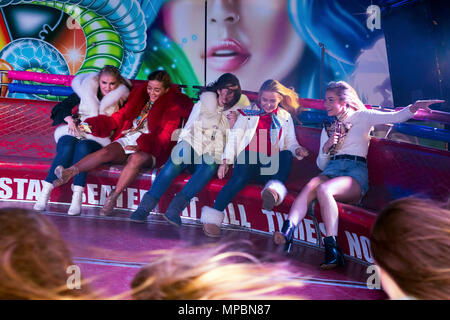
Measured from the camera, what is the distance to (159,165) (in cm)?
341

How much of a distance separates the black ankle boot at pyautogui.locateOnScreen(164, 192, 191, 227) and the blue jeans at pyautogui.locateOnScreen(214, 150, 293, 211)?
0.21 meters

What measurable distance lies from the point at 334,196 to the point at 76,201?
1686 millimetres

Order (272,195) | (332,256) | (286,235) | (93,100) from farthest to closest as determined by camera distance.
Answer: (93,100)
(272,195)
(286,235)
(332,256)

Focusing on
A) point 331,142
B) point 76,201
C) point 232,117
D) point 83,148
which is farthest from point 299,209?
point 83,148

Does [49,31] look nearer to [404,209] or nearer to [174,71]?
[174,71]

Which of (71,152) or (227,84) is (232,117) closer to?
(227,84)

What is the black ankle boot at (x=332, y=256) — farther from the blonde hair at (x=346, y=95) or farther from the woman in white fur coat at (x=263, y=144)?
the blonde hair at (x=346, y=95)

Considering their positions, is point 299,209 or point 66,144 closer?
point 299,209

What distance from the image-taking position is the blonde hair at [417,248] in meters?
0.71

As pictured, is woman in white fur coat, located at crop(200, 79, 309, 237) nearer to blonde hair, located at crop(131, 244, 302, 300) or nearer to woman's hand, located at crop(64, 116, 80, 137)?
woman's hand, located at crop(64, 116, 80, 137)

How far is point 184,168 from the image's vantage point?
3.29 m

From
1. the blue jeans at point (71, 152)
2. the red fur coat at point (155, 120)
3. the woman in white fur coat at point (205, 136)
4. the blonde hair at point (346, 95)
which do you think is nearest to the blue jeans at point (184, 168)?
the woman in white fur coat at point (205, 136)

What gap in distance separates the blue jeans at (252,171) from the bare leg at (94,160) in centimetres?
85
